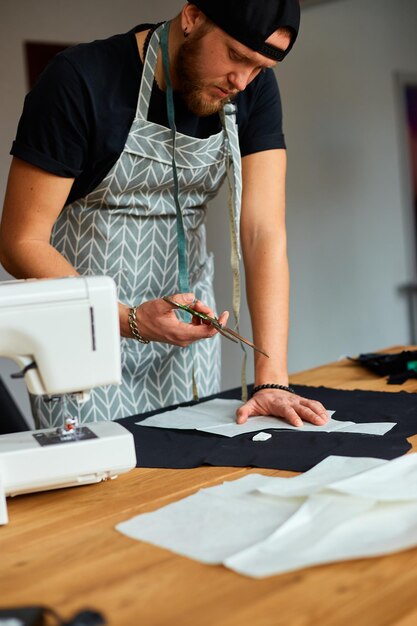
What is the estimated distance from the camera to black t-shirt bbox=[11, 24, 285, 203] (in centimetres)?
195

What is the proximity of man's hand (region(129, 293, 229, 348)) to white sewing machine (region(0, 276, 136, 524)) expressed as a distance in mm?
328

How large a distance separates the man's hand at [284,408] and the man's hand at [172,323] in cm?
22

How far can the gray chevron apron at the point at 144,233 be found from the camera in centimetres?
213

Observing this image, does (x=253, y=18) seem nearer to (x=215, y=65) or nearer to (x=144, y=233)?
(x=215, y=65)

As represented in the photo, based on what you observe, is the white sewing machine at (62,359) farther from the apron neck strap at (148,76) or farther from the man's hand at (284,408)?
the apron neck strap at (148,76)

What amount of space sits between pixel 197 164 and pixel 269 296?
41 cm

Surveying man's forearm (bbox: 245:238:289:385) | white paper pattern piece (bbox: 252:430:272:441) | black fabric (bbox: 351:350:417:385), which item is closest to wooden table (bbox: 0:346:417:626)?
white paper pattern piece (bbox: 252:430:272:441)

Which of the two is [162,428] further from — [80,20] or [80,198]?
[80,20]

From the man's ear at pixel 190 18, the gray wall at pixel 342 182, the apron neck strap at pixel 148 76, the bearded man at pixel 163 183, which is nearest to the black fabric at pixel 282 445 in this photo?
the bearded man at pixel 163 183

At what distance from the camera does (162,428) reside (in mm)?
1826

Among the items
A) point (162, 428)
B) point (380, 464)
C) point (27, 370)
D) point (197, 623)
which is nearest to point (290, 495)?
point (380, 464)

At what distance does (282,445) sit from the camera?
159 cm

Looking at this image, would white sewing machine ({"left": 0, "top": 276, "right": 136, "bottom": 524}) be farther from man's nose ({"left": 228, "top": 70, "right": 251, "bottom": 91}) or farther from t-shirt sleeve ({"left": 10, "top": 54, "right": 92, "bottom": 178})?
man's nose ({"left": 228, "top": 70, "right": 251, "bottom": 91})

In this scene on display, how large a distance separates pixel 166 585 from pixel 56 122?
1.27 metres
